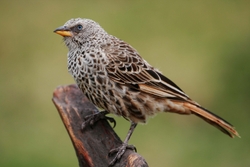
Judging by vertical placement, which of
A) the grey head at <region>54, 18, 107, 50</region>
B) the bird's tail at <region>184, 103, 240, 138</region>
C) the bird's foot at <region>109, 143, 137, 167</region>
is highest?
the grey head at <region>54, 18, 107, 50</region>

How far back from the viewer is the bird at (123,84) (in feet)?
20.6

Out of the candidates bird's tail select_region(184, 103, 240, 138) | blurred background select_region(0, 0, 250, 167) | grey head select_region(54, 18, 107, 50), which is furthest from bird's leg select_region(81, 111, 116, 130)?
blurred background select_region(0, 0, 250, 167)

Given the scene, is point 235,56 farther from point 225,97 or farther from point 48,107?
point 48,107

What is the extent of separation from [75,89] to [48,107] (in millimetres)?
3826

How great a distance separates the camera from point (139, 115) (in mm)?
6406

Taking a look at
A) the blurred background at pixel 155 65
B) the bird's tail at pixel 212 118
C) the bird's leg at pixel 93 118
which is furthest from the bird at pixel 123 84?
the blurred background at pixel 155 65

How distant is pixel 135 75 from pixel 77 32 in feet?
2.92

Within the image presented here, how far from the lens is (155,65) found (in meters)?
10.8

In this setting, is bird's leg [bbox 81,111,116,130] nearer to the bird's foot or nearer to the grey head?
the bird's foot

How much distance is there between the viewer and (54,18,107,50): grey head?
6.65 m

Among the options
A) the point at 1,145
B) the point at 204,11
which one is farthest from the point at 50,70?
the point at 204,11

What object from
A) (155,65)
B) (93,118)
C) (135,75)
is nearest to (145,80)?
(135,75)

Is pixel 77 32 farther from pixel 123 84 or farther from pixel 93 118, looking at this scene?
pixel 93 118

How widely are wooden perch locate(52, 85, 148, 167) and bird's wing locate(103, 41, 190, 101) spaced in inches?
23.3
